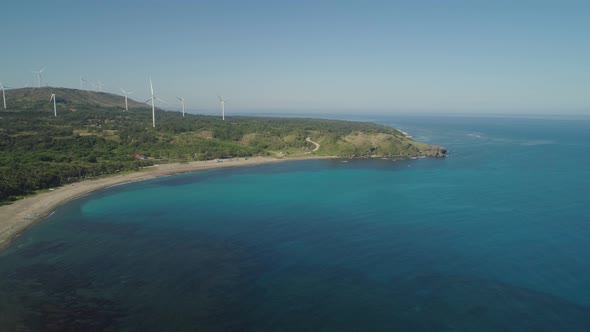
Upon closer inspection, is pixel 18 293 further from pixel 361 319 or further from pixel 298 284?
pixel 361 319

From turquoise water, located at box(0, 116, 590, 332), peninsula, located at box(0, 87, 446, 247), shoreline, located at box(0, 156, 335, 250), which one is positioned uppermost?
peninsula, located at box(0, 87, 446, 247)

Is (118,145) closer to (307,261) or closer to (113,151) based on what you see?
(113,151)

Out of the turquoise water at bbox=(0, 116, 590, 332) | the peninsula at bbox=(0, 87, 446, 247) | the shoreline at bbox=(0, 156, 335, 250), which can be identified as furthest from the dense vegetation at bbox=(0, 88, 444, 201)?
the turquoise water at bbox=(0, 116, 590, 332)

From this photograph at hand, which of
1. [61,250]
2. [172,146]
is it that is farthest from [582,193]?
[172,146]

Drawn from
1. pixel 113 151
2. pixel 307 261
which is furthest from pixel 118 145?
pixel 307 261

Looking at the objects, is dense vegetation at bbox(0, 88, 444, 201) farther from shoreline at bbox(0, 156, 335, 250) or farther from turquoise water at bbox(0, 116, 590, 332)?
turquoise water at bbox(0, 116, 590, 332)

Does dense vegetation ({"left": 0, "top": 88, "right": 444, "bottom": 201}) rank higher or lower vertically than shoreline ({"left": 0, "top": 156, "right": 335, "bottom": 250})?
higher
